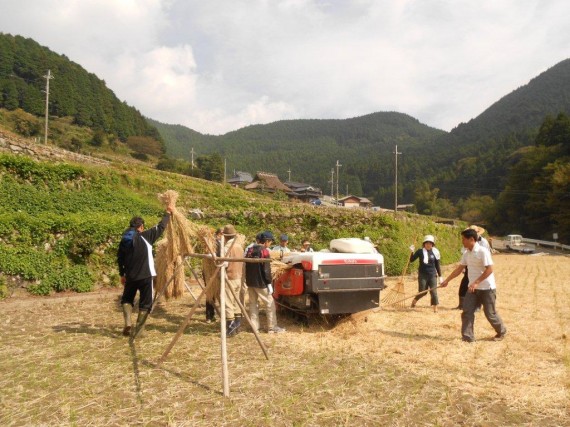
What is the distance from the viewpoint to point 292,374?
525 cm

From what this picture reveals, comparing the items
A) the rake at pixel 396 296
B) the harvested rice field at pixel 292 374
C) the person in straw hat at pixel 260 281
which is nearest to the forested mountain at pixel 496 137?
the rake at pixel 396 296

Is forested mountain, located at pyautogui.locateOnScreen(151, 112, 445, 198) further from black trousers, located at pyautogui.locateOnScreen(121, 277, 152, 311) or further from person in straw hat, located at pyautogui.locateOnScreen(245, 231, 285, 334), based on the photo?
black trousers, located at pyautogui.locateOnScreen(121, 277, 152, 311)

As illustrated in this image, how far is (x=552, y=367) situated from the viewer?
5496mm

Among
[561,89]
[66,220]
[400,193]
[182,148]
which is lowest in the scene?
[66,220]

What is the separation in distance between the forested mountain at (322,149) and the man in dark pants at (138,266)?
3799 inches

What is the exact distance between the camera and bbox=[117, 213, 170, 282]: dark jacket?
7082 millimetres

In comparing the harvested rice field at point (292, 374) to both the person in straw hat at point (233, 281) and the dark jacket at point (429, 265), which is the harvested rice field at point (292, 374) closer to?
the person in straw hat at point (233, 281)

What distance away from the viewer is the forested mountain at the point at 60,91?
254ft

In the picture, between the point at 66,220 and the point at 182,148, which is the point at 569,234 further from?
the point at 182,148

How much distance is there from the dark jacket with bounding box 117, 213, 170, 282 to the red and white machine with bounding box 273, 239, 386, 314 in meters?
2.33

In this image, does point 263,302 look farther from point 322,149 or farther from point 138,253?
point 322,149

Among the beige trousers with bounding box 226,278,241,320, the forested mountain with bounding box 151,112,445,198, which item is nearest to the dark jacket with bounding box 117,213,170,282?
the beige trousers with bounding box 226,278,241,320

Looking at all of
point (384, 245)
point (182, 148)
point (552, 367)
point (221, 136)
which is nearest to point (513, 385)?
point (552, 367)

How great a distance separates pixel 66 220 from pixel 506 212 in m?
66.7
